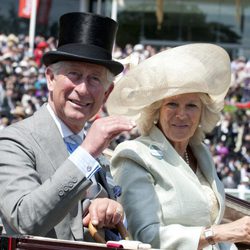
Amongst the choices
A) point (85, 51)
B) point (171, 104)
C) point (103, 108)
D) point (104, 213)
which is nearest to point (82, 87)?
point (85, 51)

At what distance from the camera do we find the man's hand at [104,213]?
109 inches

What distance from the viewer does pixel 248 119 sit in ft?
70.3

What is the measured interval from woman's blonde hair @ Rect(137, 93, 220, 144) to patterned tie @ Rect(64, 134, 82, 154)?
495 millimetres

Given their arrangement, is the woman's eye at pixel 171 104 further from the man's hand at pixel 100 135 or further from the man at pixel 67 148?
the man's hand at pixel 100 135

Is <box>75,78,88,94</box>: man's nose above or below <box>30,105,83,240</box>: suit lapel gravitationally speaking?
above

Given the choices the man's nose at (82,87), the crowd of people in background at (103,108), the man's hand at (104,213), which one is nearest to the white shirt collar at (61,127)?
the man's nose at (82,87)

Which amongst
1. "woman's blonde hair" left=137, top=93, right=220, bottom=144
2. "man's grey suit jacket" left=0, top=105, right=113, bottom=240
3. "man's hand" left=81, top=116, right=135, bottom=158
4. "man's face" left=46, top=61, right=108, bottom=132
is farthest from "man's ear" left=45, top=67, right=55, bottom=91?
"woman's blonde hair" left=137, top=93, right=220, bottom=144

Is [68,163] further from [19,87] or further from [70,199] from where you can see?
[19,87]

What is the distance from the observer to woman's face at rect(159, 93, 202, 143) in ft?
10.9

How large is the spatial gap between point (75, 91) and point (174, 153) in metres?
0.65

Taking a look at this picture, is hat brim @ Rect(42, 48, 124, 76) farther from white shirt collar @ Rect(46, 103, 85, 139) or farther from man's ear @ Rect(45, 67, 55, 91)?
white shirt collar @ Rect(46, 103, 85, 139)

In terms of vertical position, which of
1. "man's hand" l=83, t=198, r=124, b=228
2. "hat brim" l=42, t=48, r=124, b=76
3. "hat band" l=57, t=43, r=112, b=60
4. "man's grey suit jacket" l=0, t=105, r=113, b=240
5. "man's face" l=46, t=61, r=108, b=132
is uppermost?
"hat band" l=57, t=43, r=112, b=60

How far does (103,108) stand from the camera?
18.4 m

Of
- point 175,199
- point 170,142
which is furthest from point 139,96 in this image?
point 175,199
